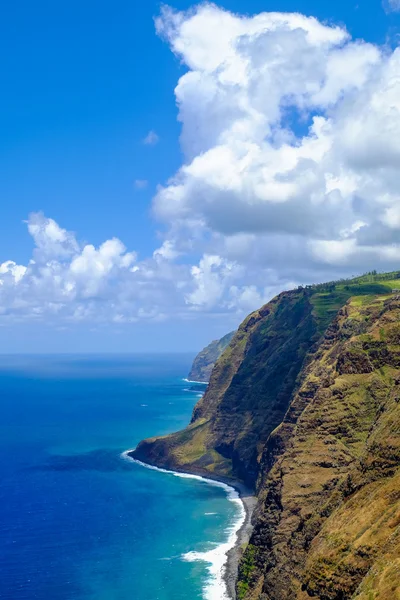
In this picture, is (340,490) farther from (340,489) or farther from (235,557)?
(235,557)

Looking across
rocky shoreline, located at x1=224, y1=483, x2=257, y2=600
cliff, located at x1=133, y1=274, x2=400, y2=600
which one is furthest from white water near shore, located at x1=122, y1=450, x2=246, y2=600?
cliff, located at x1=133, y1=274, x2=400, y2=600

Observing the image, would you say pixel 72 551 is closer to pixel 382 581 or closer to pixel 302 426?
pixel 302 426

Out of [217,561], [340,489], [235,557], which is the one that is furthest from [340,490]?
[217,561]

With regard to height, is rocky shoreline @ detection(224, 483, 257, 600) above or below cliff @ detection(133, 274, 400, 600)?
below

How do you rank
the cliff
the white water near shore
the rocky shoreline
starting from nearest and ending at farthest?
the cliff, the white water near shore, the rocky shoreline

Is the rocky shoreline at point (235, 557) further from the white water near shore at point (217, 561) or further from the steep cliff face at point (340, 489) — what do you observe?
the steep cliff face at point (340, 489)

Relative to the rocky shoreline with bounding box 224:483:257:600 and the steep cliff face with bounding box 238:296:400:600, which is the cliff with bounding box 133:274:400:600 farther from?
the rocky shoreline with bounding box 224:483:257:600

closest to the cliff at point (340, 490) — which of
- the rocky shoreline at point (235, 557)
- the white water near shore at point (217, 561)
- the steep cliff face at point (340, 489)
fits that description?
the steep cliff face at point (340, 489)

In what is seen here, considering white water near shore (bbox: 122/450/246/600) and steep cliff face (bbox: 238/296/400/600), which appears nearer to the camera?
steep cliff face (bbox: 238/296/400/600)
